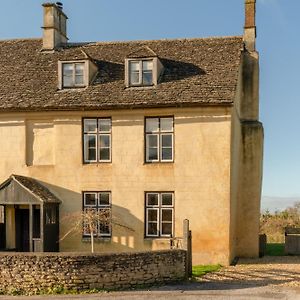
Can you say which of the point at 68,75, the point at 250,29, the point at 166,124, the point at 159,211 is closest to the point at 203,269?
the point at 159,211

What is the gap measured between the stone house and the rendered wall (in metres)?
0.04

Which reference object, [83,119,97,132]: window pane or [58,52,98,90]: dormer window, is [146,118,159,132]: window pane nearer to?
[83,119,97,132]: window pane

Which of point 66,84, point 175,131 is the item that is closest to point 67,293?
point 175,131

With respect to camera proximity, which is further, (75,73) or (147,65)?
(75,73)

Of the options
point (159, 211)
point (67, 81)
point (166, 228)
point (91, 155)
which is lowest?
point (166, 228)

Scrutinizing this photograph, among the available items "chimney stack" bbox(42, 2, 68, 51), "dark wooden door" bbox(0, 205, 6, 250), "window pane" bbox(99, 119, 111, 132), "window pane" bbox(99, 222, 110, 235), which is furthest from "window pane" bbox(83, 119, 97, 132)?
"chimney stack" bbox(42, 2, 68, 51)

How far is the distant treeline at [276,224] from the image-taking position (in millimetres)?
36062

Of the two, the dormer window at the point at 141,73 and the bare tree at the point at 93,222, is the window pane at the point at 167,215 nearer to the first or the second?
the bare tree at the point at 93,222

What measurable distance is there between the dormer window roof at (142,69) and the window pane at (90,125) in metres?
2.31

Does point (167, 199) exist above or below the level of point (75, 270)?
above

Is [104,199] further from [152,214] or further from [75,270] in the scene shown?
[75,270]

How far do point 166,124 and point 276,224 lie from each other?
1718 centimetres

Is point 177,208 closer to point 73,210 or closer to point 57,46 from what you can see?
point 73,210

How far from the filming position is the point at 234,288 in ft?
60.4
